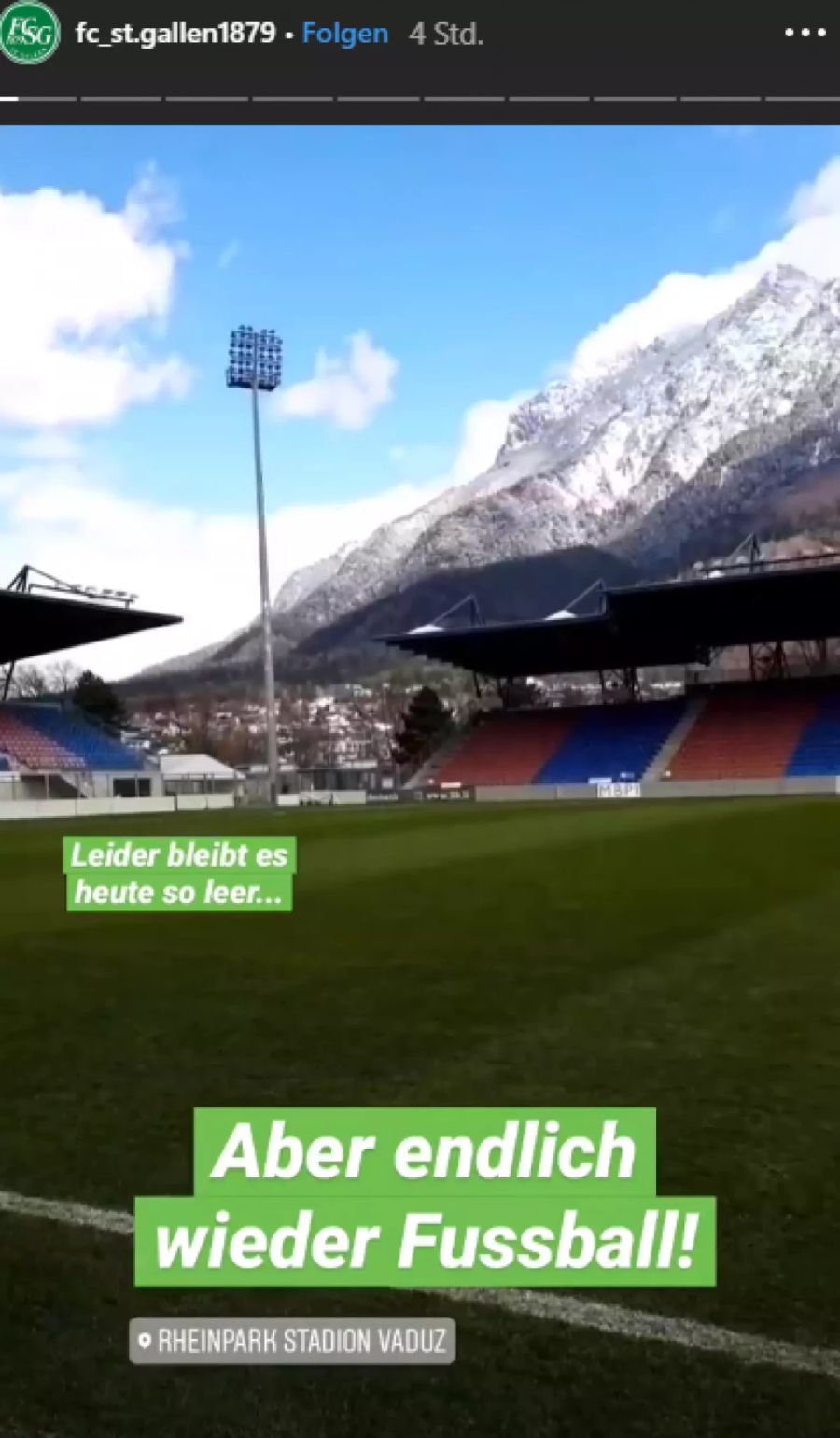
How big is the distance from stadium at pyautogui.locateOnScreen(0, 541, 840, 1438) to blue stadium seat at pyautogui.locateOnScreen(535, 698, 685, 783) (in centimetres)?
3288

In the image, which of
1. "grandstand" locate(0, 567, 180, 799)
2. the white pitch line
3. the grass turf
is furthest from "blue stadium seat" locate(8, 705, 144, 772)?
the white pitch line

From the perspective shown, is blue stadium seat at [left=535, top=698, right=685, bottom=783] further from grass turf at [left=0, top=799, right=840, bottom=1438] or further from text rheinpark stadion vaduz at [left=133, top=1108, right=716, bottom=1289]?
Answer: text rheinpark stadion vaduz at [left=133, top=1108, right=716, bottom=1289]

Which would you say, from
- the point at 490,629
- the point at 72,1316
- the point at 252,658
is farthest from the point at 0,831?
the point at 72,1316

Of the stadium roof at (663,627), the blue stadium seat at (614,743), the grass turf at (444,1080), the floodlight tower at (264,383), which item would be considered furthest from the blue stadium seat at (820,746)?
the grass turf at (444,1080)

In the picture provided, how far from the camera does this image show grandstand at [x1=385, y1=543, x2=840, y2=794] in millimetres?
45750

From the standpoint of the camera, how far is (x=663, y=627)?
50.0 meters

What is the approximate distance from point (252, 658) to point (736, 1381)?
1726 inches

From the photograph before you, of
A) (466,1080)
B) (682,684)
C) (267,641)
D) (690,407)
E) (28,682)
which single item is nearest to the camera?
(466,1080)

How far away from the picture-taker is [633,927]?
34.1 feet

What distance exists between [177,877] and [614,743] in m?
45.6

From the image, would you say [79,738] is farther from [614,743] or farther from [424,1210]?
[424,1210]
